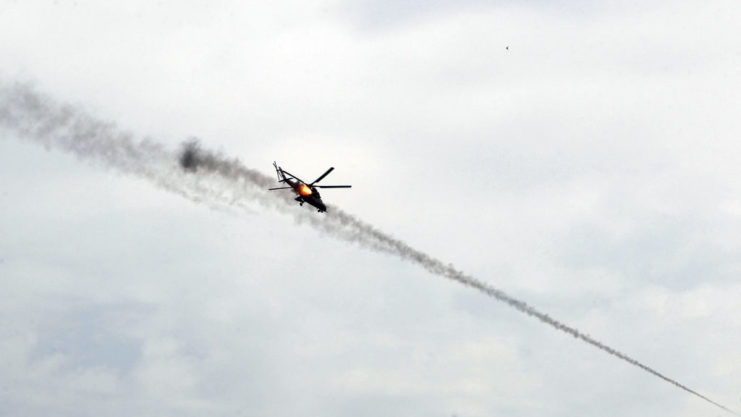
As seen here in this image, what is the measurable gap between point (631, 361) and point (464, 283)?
2494cm

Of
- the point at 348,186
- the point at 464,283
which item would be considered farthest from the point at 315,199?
the point at 464,283

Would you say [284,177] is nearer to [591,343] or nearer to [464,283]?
[464,283]

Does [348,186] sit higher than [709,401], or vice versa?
[348,186]

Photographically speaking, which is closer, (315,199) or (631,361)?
(315,199)

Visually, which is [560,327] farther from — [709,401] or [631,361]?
[709,401]

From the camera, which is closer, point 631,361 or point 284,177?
point 284,177

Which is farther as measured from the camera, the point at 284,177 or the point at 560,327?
the point at 560,327

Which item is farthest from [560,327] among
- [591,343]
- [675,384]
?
[675,384]

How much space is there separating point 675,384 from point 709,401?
28.4 ft

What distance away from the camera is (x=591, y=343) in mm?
186500

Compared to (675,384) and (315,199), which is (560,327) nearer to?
(675,384)

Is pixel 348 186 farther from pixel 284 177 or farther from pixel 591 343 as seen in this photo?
pixel 591 343

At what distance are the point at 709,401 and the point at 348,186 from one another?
51354 mm

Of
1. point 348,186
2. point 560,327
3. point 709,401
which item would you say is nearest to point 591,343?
point 560,327
